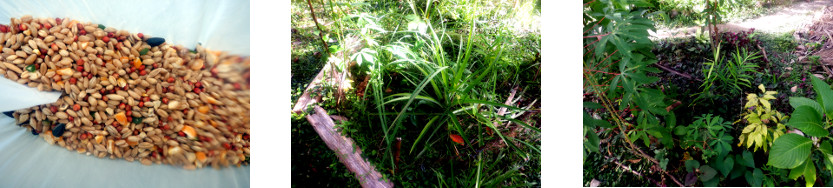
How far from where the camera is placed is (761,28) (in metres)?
1.48

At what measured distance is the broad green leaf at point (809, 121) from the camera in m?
0.94

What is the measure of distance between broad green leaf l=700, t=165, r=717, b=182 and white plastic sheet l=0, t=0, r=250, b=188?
4.00 feet

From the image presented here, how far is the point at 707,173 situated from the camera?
49.3 inches

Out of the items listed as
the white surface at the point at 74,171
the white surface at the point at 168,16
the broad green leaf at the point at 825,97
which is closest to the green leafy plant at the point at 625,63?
the broad green leaf at the point at 825,97

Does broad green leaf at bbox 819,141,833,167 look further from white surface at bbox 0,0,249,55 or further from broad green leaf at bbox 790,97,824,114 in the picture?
white surface at bbox 0,0,249,55

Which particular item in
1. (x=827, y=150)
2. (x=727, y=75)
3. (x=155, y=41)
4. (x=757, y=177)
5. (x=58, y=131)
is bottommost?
(x=757, y=177)

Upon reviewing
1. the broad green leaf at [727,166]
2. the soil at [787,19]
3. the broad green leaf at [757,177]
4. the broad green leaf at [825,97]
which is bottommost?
the broad green leaf at [757,177]

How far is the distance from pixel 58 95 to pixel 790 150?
1.58 m

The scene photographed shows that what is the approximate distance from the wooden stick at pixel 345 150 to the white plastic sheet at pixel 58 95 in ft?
0.87

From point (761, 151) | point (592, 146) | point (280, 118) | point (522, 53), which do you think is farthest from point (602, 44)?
point (761, 151)

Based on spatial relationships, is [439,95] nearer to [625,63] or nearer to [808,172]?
[625,63]

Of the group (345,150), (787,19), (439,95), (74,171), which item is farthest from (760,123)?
(74,171)

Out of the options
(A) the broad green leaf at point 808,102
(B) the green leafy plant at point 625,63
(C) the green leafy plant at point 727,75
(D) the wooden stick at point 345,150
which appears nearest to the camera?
(B) the green leafy plant at point 625,63

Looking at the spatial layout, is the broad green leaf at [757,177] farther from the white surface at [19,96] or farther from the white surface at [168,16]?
the white surface at [19,96]
